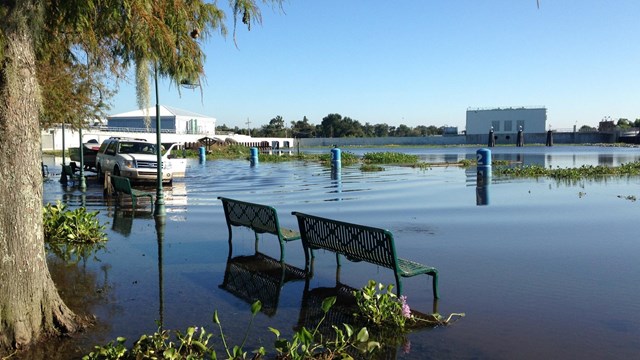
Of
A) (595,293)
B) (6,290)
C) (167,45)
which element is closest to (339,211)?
(595,293)

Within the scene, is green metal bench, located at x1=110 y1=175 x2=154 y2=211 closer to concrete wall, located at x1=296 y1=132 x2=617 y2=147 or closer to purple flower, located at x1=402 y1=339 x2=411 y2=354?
purple flower, located at x1=402 y1=339 x2=411 y2=354

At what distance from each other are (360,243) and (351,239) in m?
0.19

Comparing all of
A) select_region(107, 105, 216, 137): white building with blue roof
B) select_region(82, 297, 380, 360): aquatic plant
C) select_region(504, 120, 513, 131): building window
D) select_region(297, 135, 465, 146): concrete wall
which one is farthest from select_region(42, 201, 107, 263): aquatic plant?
Answer: select_region(504, 120, 513, 131): building window

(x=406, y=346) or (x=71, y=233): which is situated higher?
(x=71, y=233)

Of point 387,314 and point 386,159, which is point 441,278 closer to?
point 387,314

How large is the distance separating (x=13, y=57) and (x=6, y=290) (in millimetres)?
1933

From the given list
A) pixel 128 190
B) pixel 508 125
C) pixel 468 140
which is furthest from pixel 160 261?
pixel 508 125

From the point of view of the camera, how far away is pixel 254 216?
9.16m

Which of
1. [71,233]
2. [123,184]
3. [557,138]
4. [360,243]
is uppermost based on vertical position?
[557,138]

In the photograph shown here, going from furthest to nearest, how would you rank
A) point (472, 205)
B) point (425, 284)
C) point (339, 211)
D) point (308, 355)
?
point (472, 205) → point (339, 211) → point (425, 284) → point (308, 355)

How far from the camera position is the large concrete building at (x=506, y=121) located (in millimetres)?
150000

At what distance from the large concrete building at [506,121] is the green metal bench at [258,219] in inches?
5854

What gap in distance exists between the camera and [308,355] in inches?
175

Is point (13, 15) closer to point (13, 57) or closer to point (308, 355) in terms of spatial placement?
point (13, 57)
